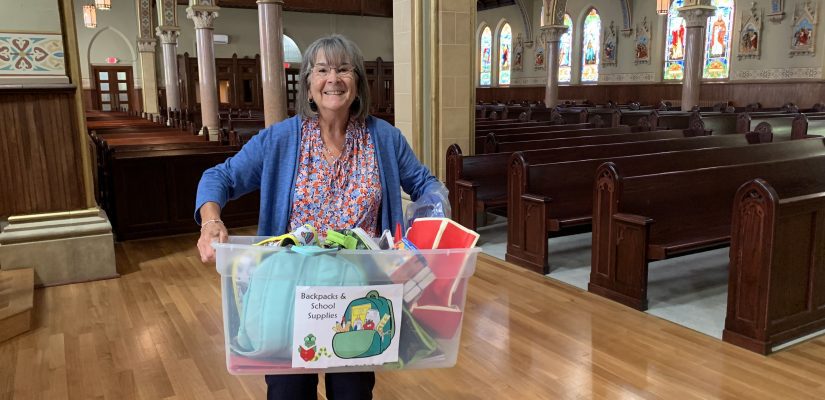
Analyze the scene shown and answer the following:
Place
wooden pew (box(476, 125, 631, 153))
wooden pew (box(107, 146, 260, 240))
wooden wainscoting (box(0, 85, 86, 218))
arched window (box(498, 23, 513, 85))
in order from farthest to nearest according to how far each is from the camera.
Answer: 1. arched window (box(498, 23, 513, 85))
2. wooden pew (box(476, 125, 631, 153))
3. wooden pew (box(107, 146, 260, 240))
4. wooden wainscoting (box(0, 85, 86, 218))

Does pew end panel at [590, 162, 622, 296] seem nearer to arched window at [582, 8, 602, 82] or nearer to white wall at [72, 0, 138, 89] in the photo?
arched window at [582, 8, 602, 82]

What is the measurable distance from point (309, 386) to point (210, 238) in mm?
509

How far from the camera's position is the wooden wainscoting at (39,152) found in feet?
14.6

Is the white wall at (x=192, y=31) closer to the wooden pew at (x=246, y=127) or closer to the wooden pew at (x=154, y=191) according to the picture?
the wooden pew at (x=246, y=127)

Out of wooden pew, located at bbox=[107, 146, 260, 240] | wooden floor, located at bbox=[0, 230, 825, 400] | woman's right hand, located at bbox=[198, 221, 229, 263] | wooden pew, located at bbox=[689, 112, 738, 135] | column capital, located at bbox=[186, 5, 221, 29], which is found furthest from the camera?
column capital, located at bbox=[186, 5, 221, 29]

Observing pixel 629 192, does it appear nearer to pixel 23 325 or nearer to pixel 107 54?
pixel 23 325

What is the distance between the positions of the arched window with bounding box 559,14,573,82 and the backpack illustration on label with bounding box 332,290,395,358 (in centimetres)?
Result: 2102

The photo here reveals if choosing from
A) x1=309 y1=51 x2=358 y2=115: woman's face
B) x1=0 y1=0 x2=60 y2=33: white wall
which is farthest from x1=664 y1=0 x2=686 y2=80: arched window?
x1=309 y1=51 x2=358 y2=115: woman's face

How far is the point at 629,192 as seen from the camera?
166 inches

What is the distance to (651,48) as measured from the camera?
1833 cm

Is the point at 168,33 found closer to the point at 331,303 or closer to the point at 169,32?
the point at 169,32

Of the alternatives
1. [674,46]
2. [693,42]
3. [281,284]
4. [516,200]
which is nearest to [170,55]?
[693,42]

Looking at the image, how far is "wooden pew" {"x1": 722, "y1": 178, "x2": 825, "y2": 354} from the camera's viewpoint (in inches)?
131

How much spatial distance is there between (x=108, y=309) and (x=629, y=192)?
3605 mm
